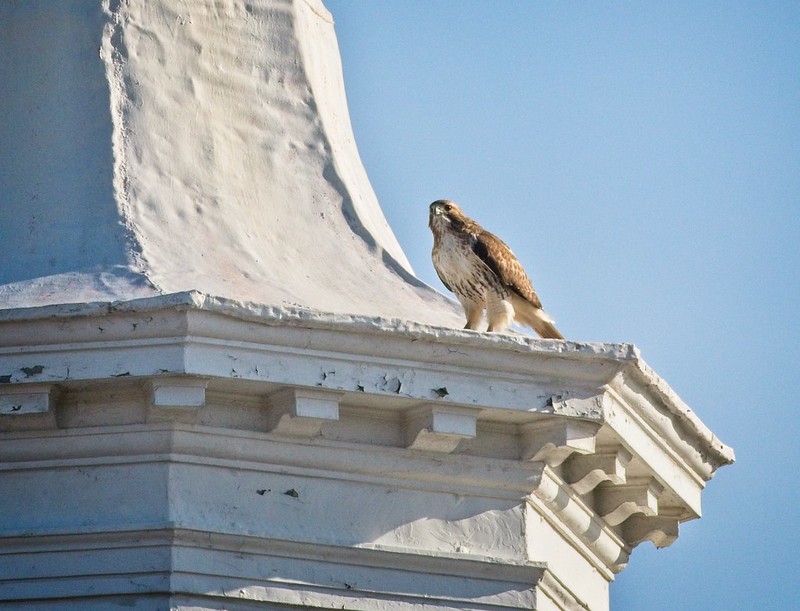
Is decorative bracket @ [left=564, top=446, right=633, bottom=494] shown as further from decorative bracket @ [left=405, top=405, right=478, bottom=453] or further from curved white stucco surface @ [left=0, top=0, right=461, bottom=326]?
curved white stucco surface @ [left=0, top=0, right=461, bottom=326]

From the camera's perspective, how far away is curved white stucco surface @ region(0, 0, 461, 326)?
37.0ft

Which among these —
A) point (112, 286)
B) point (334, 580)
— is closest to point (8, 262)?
point (112, 286)

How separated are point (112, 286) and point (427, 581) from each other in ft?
7.82

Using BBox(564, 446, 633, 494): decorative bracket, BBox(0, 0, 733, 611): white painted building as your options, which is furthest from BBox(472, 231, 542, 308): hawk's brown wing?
BBox(564, 446, 633, 494): decorative bracket

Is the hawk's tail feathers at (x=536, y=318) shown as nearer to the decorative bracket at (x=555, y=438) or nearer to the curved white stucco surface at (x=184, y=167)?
the curved white stucco surface at (x=184, y=167)

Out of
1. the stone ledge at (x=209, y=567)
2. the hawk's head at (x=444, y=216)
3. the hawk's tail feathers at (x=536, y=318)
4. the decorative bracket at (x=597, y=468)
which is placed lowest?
the stone ledge at (x=209, y=567)

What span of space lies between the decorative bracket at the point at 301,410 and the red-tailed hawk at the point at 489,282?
1766 millimetres

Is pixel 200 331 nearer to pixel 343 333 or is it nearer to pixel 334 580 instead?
pixel 343 333

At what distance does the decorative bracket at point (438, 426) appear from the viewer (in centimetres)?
1051

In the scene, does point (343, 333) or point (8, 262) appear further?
point (8, 262)

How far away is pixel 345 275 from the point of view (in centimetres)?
1188

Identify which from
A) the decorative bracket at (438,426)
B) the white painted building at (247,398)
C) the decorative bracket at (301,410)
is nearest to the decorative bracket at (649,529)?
the white painted building at (247,398)

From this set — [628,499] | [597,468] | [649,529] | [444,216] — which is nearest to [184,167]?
[444,216]

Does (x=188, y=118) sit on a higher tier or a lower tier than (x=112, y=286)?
higher
